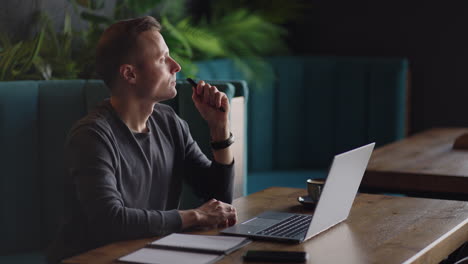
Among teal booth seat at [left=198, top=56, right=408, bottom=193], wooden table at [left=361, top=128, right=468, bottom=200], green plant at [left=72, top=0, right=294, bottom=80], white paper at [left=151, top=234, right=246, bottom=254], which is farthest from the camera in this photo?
teal booth seat at [left=198, top=56, right=408, bottom=193]

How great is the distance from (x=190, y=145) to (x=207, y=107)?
16 centimetres

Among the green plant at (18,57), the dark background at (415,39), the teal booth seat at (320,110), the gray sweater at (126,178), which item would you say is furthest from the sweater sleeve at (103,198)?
the dark background at (415,39)

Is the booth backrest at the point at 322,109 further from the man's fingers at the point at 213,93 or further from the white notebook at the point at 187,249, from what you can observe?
the white notebook at the point at 187,249

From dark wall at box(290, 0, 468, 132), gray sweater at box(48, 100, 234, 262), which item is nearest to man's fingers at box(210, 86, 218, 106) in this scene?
gray sweater at box(48, 100, 234, 262)

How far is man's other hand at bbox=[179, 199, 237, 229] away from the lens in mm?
1923

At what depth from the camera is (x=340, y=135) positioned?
17.2 ft

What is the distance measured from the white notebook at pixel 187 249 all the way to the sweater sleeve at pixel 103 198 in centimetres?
8

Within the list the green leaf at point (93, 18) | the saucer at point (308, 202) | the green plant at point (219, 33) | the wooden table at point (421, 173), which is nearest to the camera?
the saucer at point (308, 202)

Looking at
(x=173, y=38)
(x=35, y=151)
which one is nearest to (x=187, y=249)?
(x=35, y=151)

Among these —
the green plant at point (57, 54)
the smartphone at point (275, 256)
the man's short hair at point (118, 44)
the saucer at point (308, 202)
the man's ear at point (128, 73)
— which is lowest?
the saucer at point (308, 202)

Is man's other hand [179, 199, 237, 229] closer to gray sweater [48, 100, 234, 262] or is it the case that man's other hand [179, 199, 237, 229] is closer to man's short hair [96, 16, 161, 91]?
gray sweater [48, 100, 234, 262]

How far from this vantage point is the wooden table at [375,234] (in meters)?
1.66

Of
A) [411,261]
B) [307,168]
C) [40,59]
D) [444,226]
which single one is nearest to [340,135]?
[307,168]

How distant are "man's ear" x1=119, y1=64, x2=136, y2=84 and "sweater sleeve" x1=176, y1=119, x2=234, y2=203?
27 cm
